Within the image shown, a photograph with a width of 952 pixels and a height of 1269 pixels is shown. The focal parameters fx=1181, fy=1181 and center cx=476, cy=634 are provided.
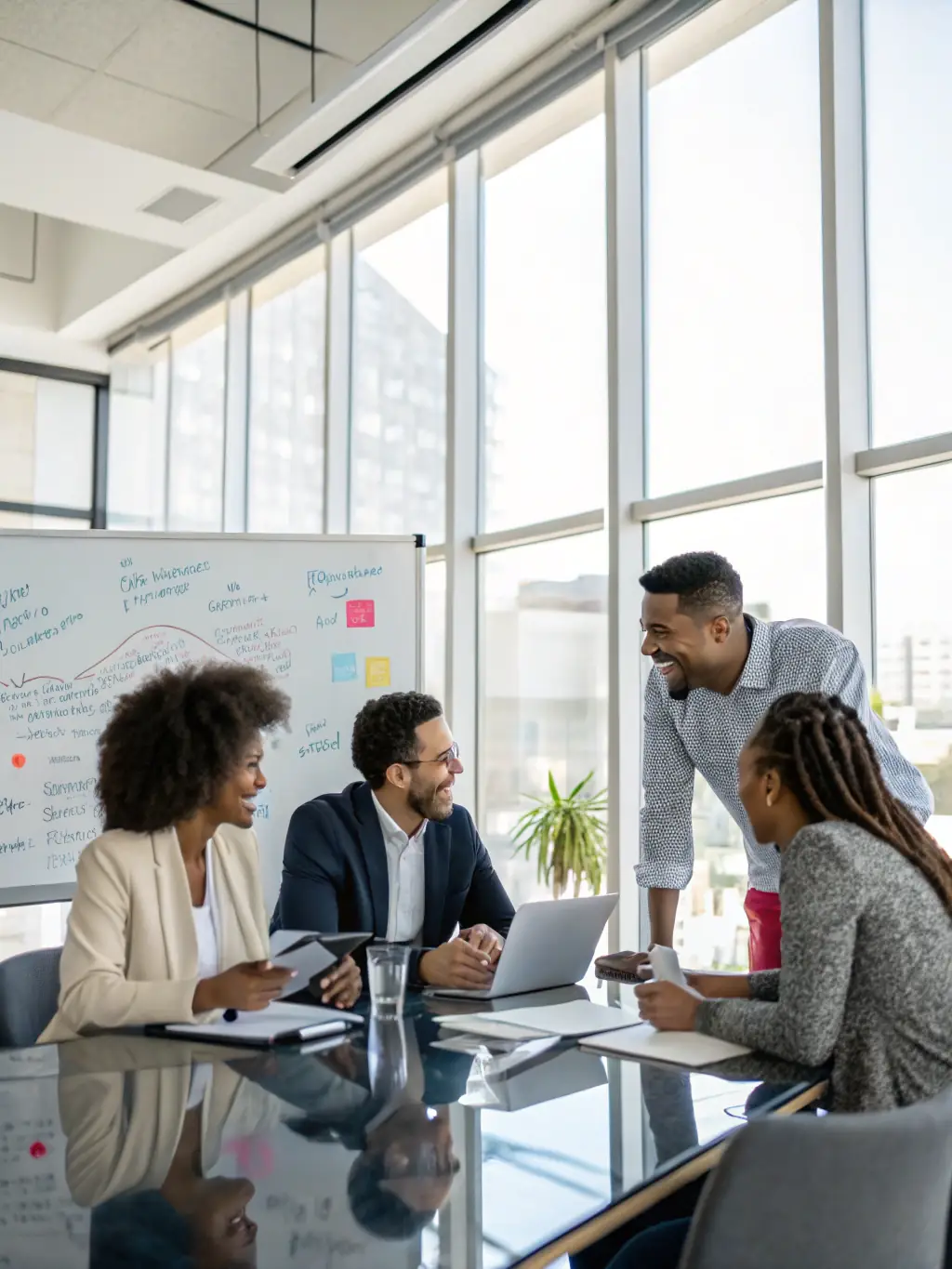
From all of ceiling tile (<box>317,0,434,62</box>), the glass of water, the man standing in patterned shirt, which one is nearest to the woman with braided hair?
the glass of water

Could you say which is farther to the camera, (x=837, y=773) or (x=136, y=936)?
(x=136, y=936)

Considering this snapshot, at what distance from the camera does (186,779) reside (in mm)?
2031

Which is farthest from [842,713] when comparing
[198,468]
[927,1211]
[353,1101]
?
[198,468]

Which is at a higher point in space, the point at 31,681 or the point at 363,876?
the point at 31,681

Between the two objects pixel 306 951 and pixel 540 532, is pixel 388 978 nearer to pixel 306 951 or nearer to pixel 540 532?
pixel 306 951

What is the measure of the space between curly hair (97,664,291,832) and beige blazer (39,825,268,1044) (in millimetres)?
49

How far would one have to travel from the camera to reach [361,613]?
385cm

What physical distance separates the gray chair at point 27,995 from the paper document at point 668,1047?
96 centimetres

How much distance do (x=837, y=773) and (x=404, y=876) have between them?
1.16m

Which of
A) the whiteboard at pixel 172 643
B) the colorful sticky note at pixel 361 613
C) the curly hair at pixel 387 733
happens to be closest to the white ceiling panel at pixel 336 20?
the whiteboard at pixel 172 643

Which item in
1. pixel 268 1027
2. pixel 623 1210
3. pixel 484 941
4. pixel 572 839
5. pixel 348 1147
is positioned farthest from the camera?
pixel 572 839

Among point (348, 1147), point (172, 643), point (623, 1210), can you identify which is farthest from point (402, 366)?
point (623, 1210)

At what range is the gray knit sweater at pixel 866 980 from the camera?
4.96ft

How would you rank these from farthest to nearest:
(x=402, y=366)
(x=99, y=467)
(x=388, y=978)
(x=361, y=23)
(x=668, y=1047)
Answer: (x=99, y=467) → (x=402, y=366) → (x=361, y=23) → (x=388, y=978) → (x=668, y=1047)
